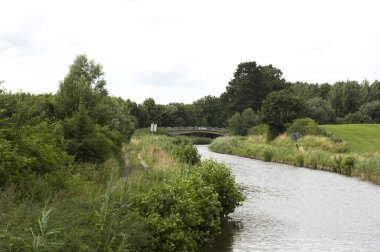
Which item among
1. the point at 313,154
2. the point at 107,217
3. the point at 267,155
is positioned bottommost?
the point at 107,217

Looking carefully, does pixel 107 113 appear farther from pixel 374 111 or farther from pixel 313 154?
pixel 374 111

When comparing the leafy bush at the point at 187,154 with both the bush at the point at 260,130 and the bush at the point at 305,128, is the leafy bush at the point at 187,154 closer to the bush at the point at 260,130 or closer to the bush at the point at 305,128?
the bush at the point at 305,128

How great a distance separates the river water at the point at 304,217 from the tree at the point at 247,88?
72.5 m

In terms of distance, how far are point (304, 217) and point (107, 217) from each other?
509 inches

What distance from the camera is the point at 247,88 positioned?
105750 mm

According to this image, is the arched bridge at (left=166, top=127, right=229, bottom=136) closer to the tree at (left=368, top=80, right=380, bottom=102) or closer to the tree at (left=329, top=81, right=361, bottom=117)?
the tree at (left=329, top=81, right=361, bottom=117)

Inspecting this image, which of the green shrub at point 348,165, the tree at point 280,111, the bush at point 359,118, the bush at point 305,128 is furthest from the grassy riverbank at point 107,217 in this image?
the bush at point 359,118

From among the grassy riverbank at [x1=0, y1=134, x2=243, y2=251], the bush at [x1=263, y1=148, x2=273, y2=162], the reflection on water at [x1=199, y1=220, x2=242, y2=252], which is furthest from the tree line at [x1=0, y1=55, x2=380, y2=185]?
the bush at [x1=263, y1=148, x2=273, y2=162]

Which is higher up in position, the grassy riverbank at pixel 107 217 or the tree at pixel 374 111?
the tree at pixel 374 111

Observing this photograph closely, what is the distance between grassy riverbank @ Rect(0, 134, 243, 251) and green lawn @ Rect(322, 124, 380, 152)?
38898mm

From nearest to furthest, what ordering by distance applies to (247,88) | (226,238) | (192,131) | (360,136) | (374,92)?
(226,238), (360,136), (247,88), (192,131), (374,92)

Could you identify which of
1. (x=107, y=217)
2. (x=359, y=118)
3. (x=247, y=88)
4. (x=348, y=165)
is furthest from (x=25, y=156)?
(x=247, y=88)

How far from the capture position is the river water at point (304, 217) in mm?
16375

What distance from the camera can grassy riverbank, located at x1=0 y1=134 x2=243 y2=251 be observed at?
334 inches
